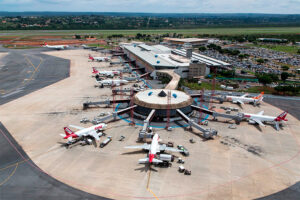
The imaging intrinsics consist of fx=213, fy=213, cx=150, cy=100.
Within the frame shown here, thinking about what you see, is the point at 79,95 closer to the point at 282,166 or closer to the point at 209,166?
the point at 209,166

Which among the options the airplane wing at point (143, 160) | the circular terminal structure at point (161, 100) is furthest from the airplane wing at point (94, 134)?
the circular terminal structure at point (161, 100)

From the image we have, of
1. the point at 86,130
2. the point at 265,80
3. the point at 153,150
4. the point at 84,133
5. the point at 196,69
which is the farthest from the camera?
the point at 196,69

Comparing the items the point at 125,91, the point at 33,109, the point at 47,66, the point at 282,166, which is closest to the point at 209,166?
the point at 282,166

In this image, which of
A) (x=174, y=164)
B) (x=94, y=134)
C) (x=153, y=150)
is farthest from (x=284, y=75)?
(x=94, y=134)

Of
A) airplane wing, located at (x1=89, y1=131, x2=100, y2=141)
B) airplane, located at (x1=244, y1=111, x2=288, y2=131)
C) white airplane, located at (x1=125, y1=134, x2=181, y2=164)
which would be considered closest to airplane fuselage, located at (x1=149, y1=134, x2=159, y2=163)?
white airplane, located at (x1=125, y1=134, x2=181, y2=164)

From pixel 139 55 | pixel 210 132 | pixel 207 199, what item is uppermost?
pixel 139 55

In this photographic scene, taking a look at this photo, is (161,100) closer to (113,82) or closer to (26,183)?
(113,82)

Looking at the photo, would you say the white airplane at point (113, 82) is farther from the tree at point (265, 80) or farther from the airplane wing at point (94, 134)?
the tree at point (265, 80)
